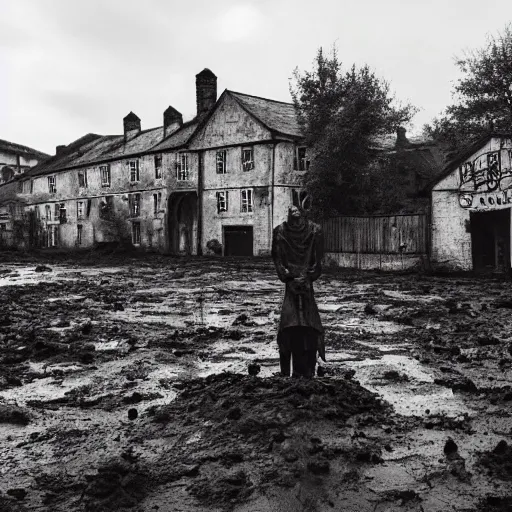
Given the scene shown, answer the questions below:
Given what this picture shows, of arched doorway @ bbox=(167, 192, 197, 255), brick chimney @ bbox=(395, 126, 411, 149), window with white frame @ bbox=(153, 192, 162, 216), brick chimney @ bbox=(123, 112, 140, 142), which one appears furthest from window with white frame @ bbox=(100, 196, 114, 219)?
brick chimney @ bbox=(395, 126, 411, 149)

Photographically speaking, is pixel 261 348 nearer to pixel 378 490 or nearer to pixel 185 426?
pixel 185 426

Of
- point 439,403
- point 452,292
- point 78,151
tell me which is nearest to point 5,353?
point 439,403

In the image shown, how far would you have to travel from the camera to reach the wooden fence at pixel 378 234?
898 inches

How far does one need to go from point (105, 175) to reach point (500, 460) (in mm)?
42608

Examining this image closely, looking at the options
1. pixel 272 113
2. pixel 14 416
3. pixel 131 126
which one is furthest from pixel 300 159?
pixel 14 416

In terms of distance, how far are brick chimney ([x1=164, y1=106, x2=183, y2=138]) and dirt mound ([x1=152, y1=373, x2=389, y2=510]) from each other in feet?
119

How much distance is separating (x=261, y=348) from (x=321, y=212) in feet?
60.6

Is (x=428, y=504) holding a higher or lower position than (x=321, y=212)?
lower

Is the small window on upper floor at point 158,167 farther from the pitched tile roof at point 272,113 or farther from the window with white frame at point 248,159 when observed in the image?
the pitched tile roof at point 272,113

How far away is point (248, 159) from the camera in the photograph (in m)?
34.5

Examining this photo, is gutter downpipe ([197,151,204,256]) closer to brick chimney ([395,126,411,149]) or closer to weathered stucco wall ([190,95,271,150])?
weathered stucco wall ([190,95,271,150])

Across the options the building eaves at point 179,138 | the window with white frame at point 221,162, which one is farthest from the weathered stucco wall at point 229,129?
the building eaves at point 179,138

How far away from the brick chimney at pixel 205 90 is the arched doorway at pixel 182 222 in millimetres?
6303

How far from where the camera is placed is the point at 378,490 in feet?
13.7
